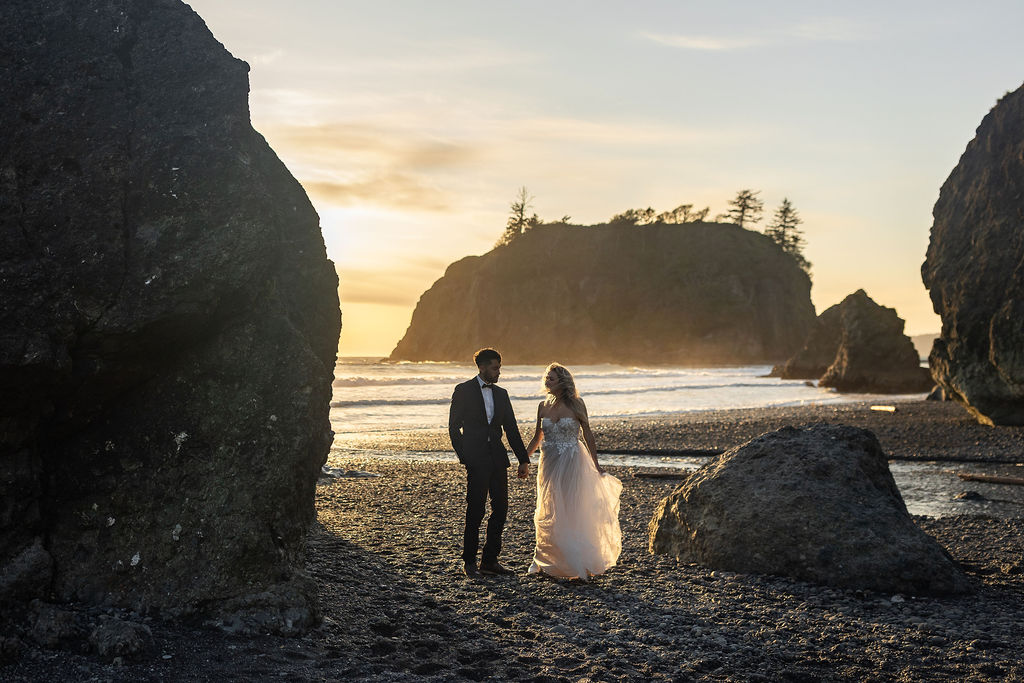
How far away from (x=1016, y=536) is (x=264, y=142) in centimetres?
827

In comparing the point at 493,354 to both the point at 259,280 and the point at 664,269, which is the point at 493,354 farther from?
the point at 664,269

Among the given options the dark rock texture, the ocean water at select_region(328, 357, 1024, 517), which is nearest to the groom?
the ocean water at select_region(328, 357, 1024, 517)

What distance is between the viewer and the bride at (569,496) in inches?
262

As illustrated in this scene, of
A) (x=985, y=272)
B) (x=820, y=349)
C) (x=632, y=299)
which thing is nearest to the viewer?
(x=985, y=272)

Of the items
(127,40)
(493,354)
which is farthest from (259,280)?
(493,354)

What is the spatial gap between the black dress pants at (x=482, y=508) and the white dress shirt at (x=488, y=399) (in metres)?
0.43

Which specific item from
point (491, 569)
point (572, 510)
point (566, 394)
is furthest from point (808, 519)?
point (491, 569)

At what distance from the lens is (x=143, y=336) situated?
4809 millimetres

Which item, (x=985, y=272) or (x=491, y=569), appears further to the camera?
(x=985, y=272)

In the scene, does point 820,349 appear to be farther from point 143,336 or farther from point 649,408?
point 143,336

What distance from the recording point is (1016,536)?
8008 mm

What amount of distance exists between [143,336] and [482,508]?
10.7 feet

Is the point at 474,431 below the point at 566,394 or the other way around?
below

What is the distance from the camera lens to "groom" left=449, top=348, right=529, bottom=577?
668cm
